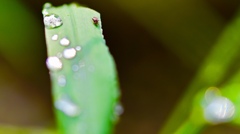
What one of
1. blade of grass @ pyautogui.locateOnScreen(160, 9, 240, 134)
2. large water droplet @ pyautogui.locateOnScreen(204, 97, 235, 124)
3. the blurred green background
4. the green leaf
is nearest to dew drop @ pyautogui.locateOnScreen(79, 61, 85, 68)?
the green leaf

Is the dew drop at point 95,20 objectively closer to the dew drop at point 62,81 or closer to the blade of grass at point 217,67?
the dew drop at point 62,81

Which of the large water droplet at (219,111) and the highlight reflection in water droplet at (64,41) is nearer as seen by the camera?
the highlight reflection in water droplet at (64,41)

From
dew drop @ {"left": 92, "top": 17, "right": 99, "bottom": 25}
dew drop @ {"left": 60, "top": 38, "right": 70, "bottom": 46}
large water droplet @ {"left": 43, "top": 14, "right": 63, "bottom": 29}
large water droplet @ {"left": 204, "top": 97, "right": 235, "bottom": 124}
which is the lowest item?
large water droplet @ {"left": 204, "top": 97, "right": 235, "bottom": 124}

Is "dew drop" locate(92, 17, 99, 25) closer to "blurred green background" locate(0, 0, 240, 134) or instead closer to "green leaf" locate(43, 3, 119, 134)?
"green leaf" locate(43, 3, 119, 134)

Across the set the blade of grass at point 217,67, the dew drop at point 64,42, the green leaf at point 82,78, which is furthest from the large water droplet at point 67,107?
the blade of grass at point 217,67

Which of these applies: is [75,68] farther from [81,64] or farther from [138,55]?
[138,55]

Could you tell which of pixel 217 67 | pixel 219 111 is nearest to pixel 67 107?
pixel 219 111
